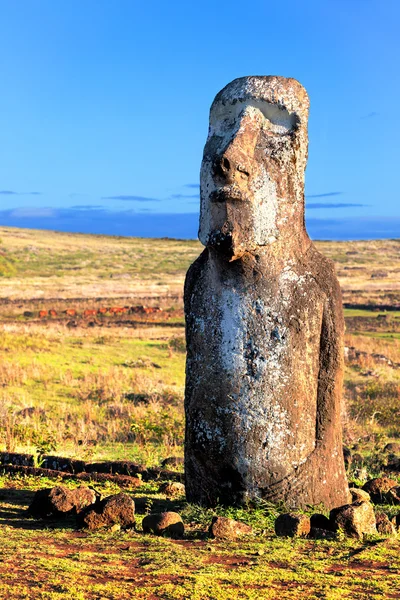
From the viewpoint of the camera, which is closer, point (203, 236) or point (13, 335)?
point (203, 236)

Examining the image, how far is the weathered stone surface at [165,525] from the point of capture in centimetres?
653

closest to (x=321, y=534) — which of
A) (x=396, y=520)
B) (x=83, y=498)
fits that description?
(x=396, y=520)

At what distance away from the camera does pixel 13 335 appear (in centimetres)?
2552

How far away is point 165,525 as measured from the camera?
6.53 metres

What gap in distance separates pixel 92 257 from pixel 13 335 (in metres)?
69.7

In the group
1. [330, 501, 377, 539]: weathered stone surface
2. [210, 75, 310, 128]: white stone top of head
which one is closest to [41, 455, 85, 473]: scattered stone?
[330, 501, 377, 539]: weathered stone surface

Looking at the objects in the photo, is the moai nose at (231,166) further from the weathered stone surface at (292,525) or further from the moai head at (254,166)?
the weathered stone surface at (292,525)

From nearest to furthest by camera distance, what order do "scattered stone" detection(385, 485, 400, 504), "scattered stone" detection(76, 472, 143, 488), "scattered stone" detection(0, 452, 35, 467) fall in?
1. "scattered stone" detection(385, 485, 400, 504)
2. "scattered stone" detection(76, 472, 143, 488)
3. "scattered stone" detection(0, 452, 35, 467)

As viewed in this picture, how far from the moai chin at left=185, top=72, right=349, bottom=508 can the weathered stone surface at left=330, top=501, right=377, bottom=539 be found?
86 cm

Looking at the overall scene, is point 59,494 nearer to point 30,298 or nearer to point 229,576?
point 229,576

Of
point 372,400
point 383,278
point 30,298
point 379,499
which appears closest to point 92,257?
point 383,278

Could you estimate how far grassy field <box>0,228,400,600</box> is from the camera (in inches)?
206

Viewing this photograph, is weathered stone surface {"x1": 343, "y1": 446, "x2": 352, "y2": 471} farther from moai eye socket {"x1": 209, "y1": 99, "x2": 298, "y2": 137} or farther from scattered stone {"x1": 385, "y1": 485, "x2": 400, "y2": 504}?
moai eye socket {"x1": 209, "y1": 99, "x2": 298, "y2": 137}

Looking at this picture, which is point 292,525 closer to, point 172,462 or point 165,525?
point 165,525
